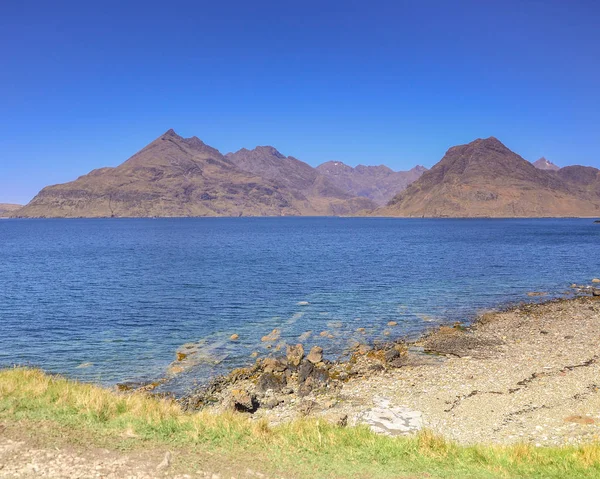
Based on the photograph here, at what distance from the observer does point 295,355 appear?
98.9 feet

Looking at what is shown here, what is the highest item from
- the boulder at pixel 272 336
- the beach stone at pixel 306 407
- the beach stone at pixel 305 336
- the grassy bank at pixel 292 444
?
the grassy bank at pixel 292 444

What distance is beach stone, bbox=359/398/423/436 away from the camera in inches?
742

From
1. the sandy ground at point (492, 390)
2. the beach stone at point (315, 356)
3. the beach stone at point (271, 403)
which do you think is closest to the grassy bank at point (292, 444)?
the sandy ground at point (492, 390)

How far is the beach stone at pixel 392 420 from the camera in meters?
18.9

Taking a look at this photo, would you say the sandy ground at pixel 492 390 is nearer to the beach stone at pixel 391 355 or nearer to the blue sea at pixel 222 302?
the beach stone at pixel 391 355

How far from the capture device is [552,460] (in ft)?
43.1

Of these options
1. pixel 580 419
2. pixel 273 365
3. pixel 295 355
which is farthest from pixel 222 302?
pixel 580 419

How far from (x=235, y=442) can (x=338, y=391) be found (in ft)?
39.9

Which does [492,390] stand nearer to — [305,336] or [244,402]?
[244,402]

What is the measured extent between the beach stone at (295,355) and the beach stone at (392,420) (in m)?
8.54

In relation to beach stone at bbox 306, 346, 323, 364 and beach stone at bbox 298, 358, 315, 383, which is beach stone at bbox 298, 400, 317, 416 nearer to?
beach stone at bbox 298, 358, 315, 383

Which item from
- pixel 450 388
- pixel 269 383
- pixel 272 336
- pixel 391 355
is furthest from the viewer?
pixel 272 336

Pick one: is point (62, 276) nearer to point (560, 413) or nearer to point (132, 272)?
point (132, 272)

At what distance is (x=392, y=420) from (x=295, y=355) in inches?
442
